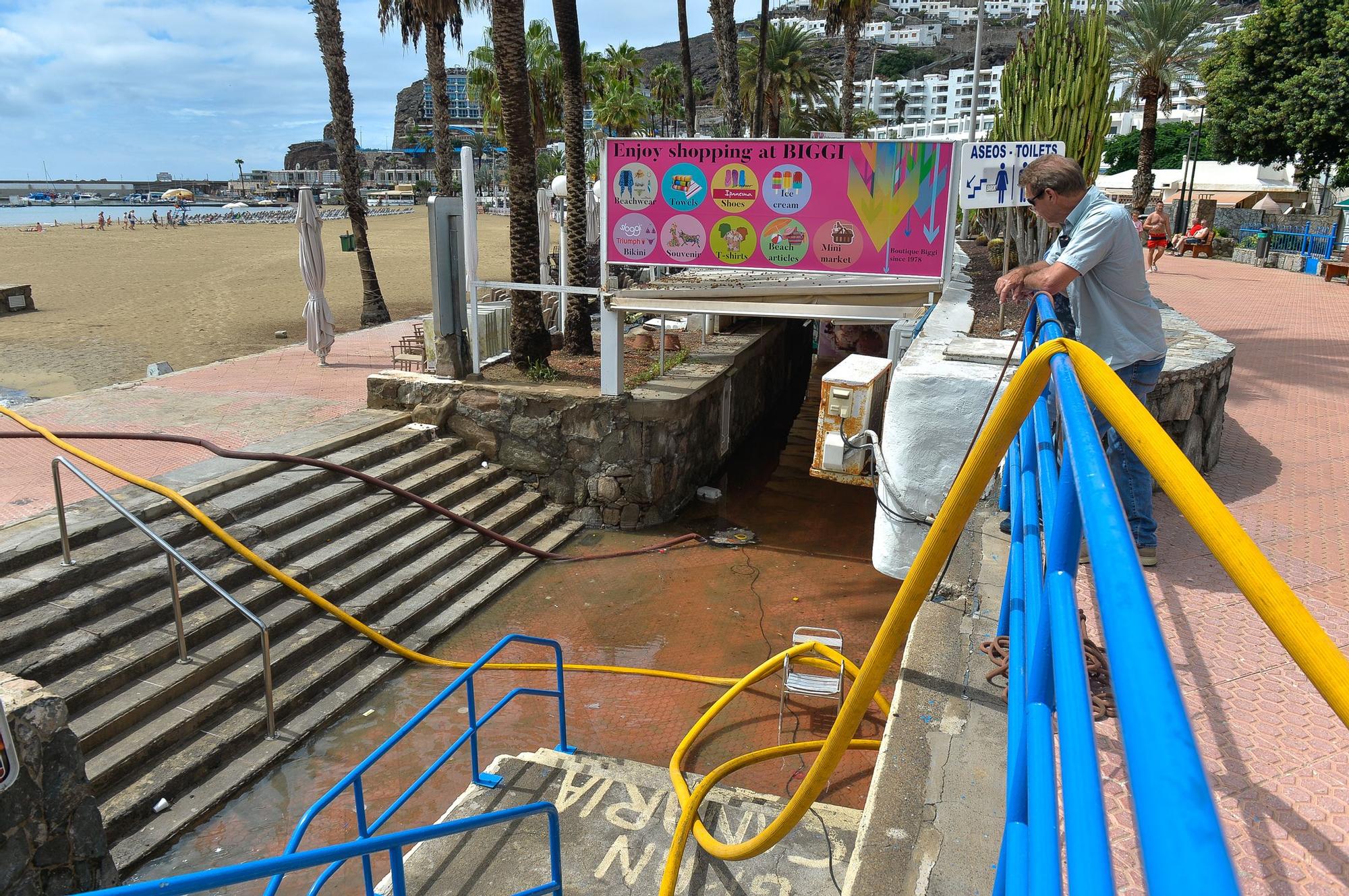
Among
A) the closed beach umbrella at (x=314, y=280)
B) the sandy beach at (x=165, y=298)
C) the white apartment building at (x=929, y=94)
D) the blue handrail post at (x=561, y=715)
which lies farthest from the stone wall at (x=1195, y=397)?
the white apartment building at (x=929, y=94)

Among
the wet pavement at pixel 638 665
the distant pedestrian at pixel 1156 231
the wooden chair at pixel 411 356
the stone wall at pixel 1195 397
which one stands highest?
the distant pedestrian at pixel 1156 231

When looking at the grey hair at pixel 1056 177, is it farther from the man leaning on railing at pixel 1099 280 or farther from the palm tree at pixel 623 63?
the palm tree at pixel 623 63

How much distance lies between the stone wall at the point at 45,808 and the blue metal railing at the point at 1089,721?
15.4 feet

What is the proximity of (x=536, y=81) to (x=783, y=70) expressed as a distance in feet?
46.1

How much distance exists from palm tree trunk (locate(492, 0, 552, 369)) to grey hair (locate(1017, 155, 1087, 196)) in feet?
30.1

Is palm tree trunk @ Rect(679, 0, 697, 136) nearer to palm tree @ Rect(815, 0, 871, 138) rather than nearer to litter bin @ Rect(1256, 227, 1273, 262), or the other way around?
palm tree @ Rect(815, 0, 871, 138)

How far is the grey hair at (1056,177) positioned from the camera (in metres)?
4.17

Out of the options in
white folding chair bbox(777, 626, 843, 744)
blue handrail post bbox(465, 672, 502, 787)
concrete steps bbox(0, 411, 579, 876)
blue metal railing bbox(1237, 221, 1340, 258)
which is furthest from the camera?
blue metal railing bbox(1237, 221, 1340, 258)

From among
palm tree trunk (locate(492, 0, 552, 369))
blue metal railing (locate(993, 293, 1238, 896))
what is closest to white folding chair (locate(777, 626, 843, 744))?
blue metal railing (locate(993, 293, 1238, 896))

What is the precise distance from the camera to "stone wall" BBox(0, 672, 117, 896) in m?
4.42

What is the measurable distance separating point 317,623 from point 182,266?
3359 centimetres

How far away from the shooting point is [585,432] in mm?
11477

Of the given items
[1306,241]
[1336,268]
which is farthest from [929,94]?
[1336,268]

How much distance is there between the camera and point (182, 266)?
→ 36.1 meters
